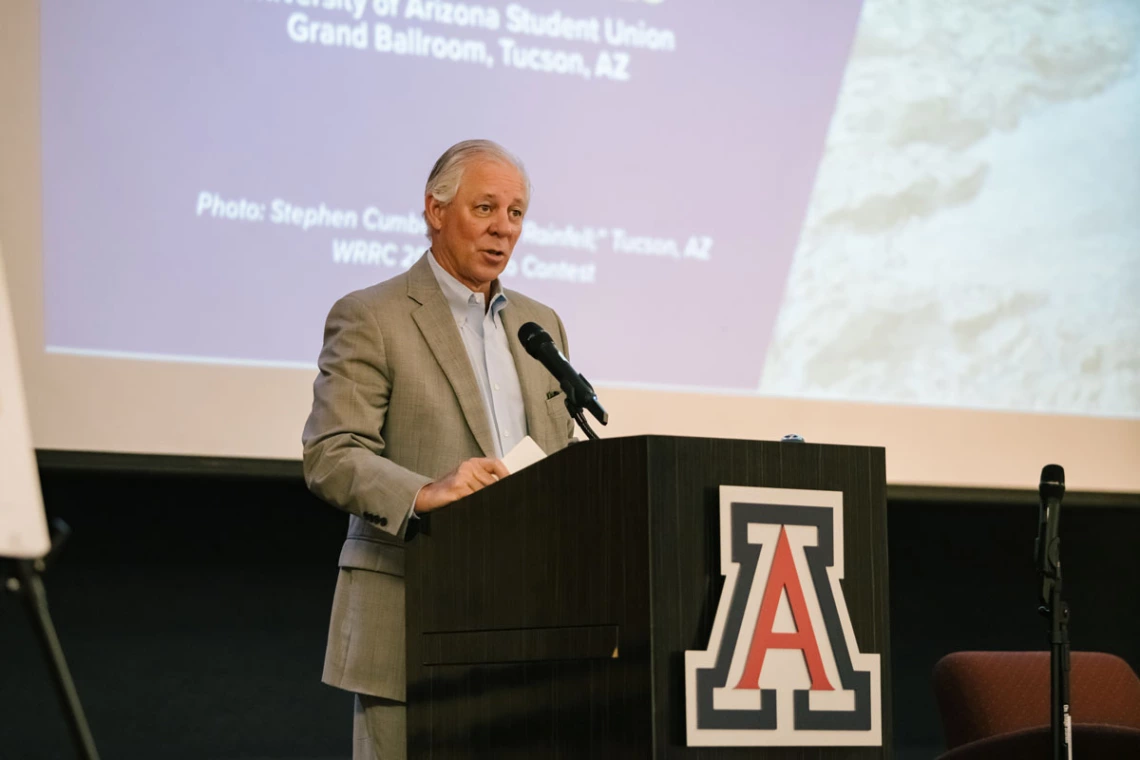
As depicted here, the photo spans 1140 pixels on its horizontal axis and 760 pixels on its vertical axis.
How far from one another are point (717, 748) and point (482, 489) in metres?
0.52

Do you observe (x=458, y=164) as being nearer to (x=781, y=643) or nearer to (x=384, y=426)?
(x=384, y=426)

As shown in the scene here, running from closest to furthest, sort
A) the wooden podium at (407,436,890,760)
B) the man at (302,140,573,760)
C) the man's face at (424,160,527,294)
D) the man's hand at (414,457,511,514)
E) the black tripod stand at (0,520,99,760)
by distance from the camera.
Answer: the black tripod stand at (0,520,99,760) → the wooden podium at (407,436,890,760) → the man's hand at (414,457,511,514) → the man at (302,140,573,760) → the man's face at (424,160,527,294)

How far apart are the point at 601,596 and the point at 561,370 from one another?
420 millimetres

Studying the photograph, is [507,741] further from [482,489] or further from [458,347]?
[458,347]

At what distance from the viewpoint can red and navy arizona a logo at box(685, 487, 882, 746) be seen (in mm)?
1784

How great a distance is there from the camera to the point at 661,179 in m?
4.04

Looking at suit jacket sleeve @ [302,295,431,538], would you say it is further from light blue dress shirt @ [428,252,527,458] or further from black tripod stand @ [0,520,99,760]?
black tripod stand @ [0,520,99,760]

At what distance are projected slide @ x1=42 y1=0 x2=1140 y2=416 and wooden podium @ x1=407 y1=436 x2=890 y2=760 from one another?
1.72 meters

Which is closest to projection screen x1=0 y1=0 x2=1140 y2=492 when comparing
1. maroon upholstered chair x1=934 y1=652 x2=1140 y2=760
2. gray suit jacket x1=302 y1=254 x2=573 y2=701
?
maroon upholstered chair x1=934 y1=652 x2=1140 y2=760

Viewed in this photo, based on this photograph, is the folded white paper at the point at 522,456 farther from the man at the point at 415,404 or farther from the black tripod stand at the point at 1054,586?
the black tripod stand at the point at 1054,586

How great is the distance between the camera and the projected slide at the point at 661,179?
3.47m

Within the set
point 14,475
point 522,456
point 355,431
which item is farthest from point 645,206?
point 14,475

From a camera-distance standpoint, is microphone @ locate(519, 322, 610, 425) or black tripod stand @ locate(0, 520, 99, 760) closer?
black tripod stand @ locate(0, 520, 99, 760)

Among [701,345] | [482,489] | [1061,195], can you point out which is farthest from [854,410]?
[482,489]
